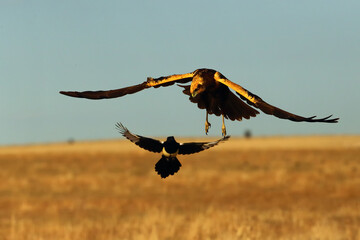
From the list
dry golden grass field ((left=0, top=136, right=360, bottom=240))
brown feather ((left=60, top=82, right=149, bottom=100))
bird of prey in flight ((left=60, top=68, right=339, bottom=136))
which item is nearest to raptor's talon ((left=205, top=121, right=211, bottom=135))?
bird of prey in flight ((left=60, top=68, right=339, bottom=136))

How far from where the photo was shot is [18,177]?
50.6 metres

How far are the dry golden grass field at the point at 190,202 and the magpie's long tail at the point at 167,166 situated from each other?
4257 mm

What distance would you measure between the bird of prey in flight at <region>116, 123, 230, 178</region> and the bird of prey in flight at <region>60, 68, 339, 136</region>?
7 cm

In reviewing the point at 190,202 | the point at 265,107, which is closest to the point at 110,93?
the point at 265,107

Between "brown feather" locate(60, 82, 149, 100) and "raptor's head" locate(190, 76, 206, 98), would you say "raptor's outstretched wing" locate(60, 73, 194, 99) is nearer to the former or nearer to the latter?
"brown feather" locate(60, 82, 149, 100)

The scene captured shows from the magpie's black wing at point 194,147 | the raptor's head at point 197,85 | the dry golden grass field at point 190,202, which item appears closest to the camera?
the raptor's head at point 197,85

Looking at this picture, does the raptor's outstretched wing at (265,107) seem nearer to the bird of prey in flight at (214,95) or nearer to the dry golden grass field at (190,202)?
the bird of prey in flight at (214,95)

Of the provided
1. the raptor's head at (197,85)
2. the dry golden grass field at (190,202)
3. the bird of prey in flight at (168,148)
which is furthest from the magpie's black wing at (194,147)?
the dry golden grass field at (190,202)

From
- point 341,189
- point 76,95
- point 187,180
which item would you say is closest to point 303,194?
point 341,189

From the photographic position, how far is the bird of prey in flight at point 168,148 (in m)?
1.99

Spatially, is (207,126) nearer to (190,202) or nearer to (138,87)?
(138,87)

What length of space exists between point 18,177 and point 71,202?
60.3 feet

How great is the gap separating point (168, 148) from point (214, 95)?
239 millimetres

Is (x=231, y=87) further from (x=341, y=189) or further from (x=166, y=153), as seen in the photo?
(x=341, y=189)
